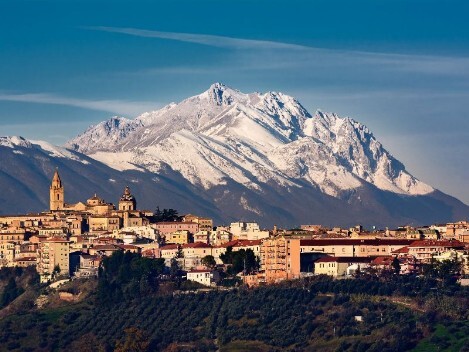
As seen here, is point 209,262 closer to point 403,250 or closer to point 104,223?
point 403,250

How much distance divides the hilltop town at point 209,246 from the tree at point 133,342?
1289 centimetres

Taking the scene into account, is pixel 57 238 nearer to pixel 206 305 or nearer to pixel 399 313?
pixel 206 305

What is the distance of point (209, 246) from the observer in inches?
6678

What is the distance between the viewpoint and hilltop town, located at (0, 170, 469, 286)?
153m

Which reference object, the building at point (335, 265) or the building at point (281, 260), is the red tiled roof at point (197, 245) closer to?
the building at point (281, 260)

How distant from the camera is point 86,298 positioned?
6280 inches

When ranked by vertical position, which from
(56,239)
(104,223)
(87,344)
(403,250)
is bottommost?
(87,344)

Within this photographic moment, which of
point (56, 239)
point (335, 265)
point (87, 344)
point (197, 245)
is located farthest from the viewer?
point (56, 239)

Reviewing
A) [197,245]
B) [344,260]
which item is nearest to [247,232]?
[197,245]

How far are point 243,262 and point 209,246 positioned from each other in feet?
40.9

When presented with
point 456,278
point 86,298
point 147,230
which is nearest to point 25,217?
point 147,230

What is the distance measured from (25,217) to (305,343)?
6925 centimetres

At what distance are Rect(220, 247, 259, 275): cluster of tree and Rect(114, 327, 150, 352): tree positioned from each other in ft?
50.3

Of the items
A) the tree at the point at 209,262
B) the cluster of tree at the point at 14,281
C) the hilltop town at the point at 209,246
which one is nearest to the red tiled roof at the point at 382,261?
the hilltop town at the point at 209,246
